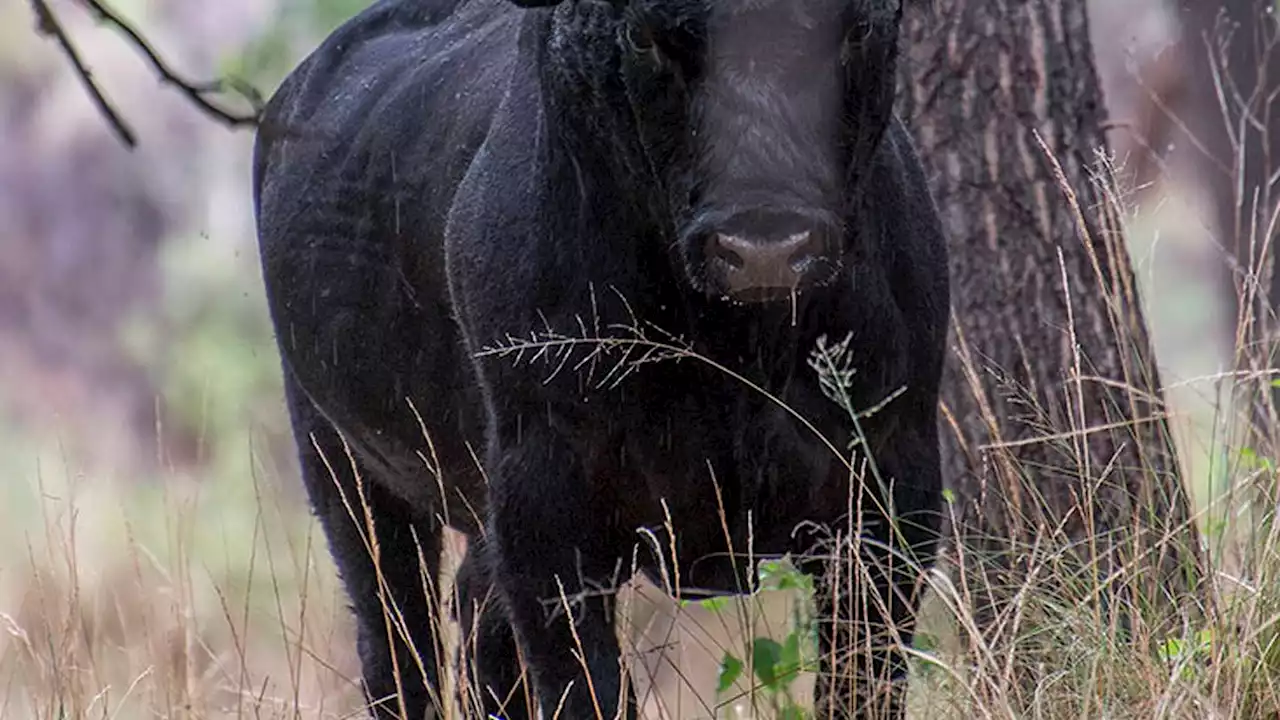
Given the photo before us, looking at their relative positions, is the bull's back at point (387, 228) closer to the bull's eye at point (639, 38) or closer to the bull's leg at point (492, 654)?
the bull's leg at point (492, 654)

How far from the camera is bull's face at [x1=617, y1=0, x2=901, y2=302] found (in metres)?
3.62

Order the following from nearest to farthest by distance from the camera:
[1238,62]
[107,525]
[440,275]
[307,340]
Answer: [440,275] → [307,340] → [1238,62] → [107,525]

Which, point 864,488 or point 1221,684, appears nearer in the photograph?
point 1221,684

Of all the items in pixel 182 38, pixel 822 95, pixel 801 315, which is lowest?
pixel 182 38

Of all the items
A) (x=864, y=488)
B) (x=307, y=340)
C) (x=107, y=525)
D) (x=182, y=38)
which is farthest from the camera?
(x=182, y=38)

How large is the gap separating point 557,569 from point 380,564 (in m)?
1.63

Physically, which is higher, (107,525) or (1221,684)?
(1221,684)

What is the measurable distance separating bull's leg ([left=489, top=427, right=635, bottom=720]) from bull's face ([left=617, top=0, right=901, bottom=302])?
496 mm

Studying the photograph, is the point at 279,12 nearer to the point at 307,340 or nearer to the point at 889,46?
the point at 307,340

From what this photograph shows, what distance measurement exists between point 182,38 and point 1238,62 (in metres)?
14.2

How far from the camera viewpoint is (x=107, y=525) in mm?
14305

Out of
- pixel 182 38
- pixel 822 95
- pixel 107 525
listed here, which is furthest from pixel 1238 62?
pixel 182 38

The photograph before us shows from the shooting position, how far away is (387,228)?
5156 mm

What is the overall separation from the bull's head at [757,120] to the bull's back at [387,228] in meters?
0.93
